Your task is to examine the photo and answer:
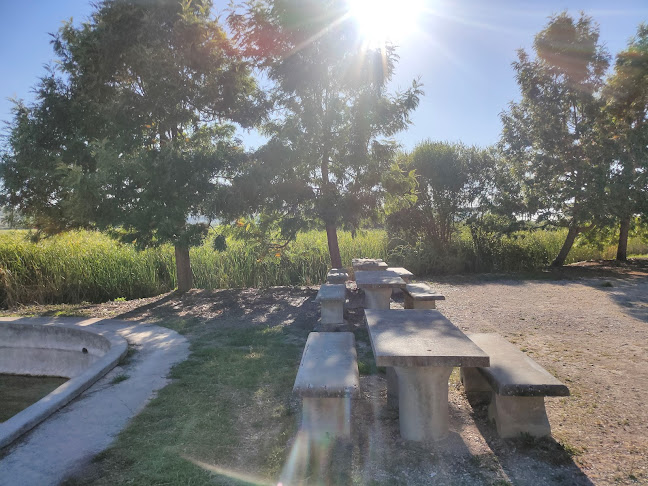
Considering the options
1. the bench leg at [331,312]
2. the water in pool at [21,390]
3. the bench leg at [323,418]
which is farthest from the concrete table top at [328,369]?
the water in pool at [21,390]

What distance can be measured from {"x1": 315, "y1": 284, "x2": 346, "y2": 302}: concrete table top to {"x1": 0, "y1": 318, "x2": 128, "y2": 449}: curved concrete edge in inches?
88.9

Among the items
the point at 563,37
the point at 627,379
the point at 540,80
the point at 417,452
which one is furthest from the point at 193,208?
the point at 563,37

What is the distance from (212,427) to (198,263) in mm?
7983

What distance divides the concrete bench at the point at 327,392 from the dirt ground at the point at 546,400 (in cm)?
18

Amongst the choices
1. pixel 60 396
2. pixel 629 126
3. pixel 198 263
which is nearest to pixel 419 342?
pixel 60 396

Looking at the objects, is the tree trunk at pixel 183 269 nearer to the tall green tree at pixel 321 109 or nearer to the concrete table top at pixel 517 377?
the tall green tree at pixel 321 109

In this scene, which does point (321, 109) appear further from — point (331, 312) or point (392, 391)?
point (392, 391)

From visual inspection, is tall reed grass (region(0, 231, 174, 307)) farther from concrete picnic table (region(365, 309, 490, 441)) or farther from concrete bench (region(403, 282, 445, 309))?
concrete picnic table (region(365, 309, 490, 441))

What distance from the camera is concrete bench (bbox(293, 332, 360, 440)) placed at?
243cm

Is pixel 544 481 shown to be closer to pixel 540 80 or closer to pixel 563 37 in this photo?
pixel 540 80

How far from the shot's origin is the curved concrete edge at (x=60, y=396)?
2.77 m

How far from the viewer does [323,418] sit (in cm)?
259

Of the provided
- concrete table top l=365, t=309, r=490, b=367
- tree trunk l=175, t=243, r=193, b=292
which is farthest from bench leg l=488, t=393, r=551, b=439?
tree trunk l=175, t=243, r=193, b=292

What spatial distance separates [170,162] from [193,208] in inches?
36.5
